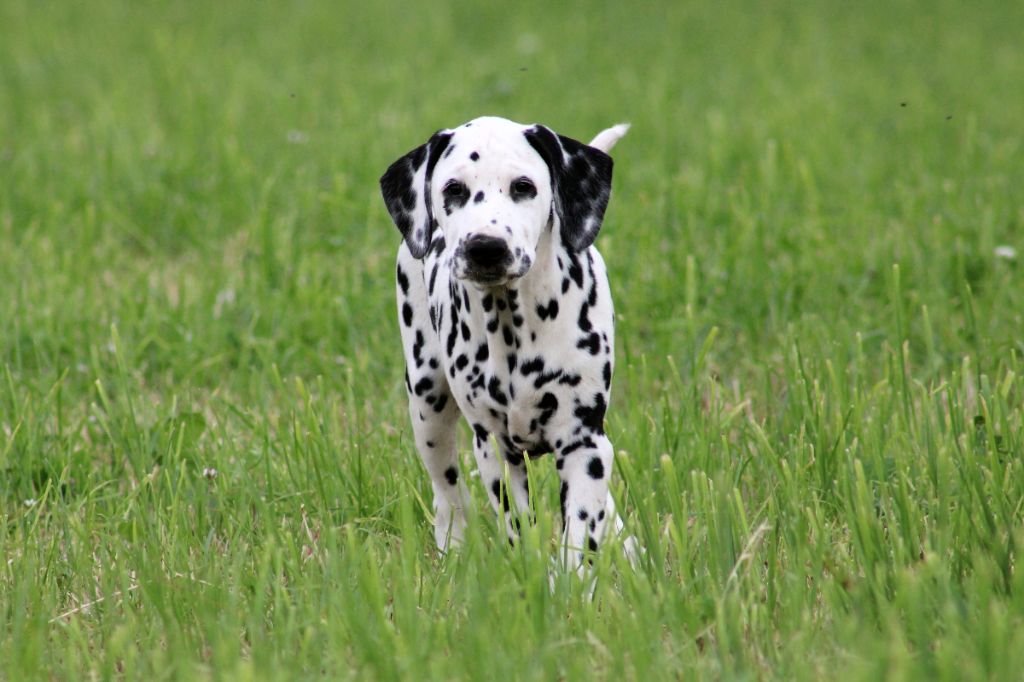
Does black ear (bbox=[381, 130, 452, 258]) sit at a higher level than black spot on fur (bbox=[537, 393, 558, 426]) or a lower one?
higher

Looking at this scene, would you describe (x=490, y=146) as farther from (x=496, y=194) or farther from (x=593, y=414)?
(x=593, y=414)

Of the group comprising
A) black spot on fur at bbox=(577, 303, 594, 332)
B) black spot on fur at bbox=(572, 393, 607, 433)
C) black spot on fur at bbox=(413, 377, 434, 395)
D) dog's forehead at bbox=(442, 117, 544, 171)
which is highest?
dog's forehead at bbox=(442, 117, 544, 171)

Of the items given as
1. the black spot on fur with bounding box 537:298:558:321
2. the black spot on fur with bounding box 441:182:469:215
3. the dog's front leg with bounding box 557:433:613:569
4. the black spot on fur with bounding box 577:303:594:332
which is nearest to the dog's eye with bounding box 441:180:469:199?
the black spot on fur with bounding box 441:182:469:215

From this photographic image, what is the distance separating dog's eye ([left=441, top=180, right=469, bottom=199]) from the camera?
11.2ft

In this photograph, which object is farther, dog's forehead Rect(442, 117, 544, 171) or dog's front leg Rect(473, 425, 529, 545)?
dog's front leg Rect(473, 425, 529, 545)

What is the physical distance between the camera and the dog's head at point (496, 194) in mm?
3246

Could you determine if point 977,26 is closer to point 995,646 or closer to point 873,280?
point 873,280

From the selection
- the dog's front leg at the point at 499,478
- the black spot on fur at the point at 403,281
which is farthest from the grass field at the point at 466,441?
the black spot on fur at the point at 403,281

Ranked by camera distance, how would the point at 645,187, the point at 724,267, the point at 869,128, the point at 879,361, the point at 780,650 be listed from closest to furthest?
the point at 780,650
the point at 879,361
the point at 724,267
the point at 645,187
the point at 869,128

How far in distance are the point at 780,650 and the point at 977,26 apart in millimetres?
12928

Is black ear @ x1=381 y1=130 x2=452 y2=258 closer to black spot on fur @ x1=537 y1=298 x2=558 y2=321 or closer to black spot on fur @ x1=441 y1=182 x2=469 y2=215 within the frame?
black spot on fur @ x1=441 y1=182 x2=469 y2=215

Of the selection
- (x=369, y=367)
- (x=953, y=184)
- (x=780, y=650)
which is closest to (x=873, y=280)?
(x=953, y=184)

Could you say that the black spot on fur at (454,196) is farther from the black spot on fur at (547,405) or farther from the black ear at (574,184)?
the black spot on fur at (547,405)

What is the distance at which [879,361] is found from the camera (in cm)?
565
